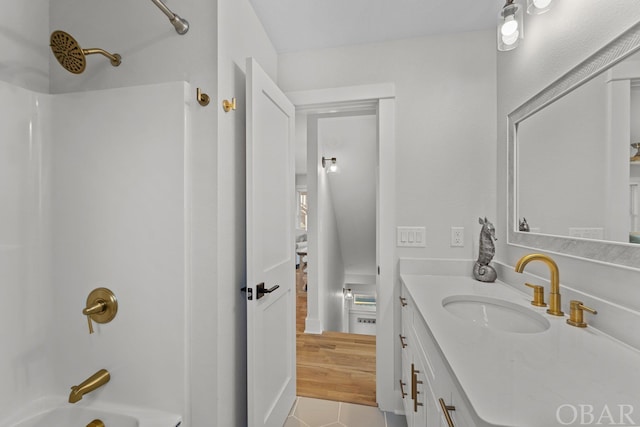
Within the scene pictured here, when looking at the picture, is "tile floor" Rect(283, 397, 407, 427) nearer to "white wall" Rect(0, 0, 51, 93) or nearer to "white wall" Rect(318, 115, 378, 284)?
"white wall" Rect(318, 115, 378, 284)

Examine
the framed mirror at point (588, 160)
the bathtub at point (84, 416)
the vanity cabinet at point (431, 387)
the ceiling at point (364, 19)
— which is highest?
the ceiling at point (364, 19)

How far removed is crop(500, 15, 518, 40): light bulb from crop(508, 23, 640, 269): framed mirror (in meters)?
0.29

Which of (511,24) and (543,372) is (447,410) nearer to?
(543,372)

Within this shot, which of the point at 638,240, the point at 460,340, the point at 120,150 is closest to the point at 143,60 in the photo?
the point at 120,150

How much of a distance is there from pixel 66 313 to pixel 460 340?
1665 millimetres

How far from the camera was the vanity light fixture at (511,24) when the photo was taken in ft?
3.93

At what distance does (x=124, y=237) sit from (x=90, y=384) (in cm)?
63

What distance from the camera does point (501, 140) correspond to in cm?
168

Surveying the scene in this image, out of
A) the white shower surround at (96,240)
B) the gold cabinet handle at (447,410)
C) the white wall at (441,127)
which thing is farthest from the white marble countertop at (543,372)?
the white shower surround at (96,240)

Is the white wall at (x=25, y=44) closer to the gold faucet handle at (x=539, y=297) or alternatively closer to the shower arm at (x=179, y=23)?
the shower arm at (x=179, y=23)

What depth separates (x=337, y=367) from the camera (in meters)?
2.31

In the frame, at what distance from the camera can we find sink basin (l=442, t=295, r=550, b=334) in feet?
3.52

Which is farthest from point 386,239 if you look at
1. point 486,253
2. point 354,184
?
point 354,184

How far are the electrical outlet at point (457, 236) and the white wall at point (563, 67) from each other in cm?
21
